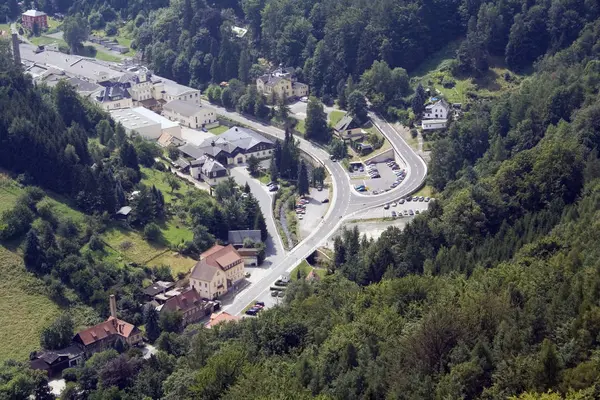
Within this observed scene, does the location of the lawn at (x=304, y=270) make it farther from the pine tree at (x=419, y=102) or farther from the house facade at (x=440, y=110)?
the pine tree at (x=419, y=102)

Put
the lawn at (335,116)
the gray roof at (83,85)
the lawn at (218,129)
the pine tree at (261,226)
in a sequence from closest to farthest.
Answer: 1. the pine tree at (261,226)
2. the lawn at (335,116)
3. the lawn at (218,129)
4. the gray roof at (83,85)

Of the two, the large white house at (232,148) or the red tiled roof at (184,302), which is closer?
the red tiled roof at (184,302)

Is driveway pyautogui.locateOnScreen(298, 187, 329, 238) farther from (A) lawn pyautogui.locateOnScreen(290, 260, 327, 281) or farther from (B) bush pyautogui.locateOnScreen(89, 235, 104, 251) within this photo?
(B) bush pyautogui.locateOnScreen(89, 235, 104, 251)

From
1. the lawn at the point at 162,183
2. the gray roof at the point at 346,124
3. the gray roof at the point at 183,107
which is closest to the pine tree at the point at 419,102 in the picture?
the gray roof at the point at 346,124

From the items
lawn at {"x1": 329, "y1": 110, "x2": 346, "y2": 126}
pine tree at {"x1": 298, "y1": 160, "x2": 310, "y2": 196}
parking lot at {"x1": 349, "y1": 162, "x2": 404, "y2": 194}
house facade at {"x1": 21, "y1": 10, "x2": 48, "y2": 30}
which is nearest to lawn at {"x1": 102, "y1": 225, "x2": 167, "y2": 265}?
pine tree at {"x1": 298, "y1": 160, "x2": 310, "y2": 196}

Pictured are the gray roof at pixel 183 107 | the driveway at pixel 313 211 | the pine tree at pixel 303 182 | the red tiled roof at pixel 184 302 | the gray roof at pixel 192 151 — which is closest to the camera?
the red tiled roof at pixel 184 302

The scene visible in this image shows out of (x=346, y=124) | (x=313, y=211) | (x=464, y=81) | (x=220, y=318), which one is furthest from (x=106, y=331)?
(x=464, y=81)
